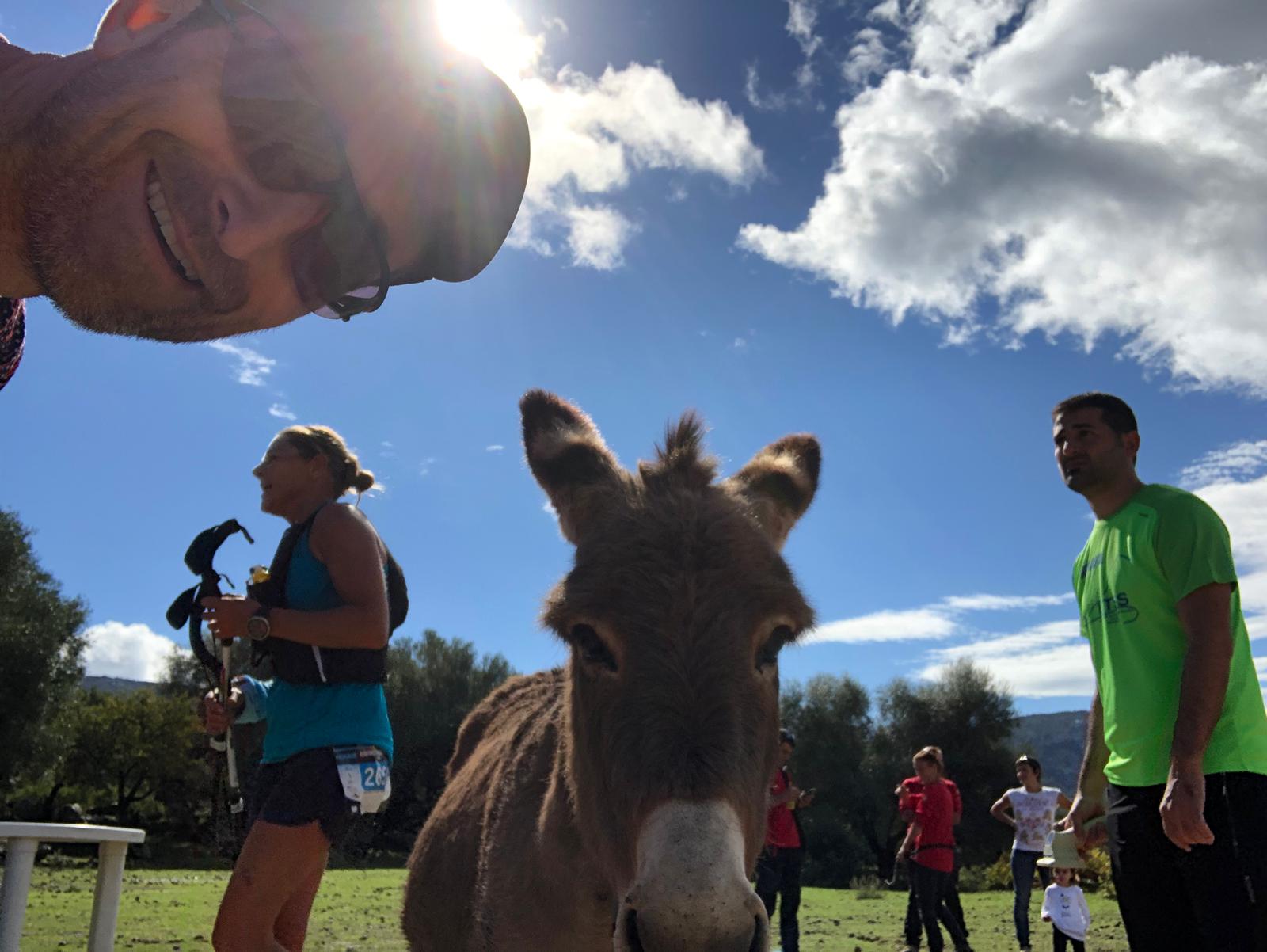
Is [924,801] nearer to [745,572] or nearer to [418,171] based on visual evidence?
[745,572]

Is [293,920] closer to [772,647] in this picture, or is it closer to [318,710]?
A: [318,710]

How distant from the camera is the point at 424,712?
38625 millimetres

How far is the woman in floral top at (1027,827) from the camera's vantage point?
11508 millimetres

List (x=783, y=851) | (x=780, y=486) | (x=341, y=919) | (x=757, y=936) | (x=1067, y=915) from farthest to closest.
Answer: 1. (x=341, y=919)
2. (x=783, y=851)
3. (x=1067, y=915)
4. (x=780, y=486)
5. (x=757, y=936)

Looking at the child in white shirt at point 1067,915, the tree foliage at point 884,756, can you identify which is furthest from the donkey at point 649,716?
the tree foliage at point 884,756

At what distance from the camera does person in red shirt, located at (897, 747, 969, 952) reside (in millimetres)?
10602

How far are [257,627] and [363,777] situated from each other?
2.73 ft

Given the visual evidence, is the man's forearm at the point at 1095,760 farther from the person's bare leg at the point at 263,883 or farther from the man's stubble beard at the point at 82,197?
the man's stubble beard at the point at 82,197

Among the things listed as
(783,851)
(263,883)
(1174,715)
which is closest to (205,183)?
(263,883)

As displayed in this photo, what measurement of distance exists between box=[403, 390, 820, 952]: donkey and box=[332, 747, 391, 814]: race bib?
54cm

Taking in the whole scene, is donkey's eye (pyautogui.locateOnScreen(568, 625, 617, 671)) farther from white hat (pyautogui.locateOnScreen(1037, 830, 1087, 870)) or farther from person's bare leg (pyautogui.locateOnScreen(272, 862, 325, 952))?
white hat (pyautogui.locateOnScreen(1037, 830, 1087, 870))

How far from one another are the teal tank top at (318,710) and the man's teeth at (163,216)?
285 cm

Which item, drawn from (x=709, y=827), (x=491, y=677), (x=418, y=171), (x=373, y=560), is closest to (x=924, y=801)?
(x=373, y=560)

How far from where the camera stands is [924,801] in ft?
38.2
